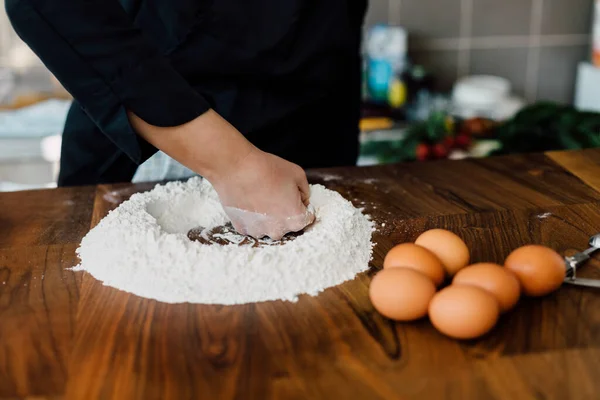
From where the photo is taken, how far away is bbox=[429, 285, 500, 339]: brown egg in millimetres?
584

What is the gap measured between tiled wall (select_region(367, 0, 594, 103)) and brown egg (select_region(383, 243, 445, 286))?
175cm

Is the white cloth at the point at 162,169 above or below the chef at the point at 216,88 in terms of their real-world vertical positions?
below

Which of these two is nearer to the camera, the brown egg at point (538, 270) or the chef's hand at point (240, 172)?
the brown egg at point (538, 270)

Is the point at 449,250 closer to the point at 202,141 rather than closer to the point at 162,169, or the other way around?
the point at 202,141

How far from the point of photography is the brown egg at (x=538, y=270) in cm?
66

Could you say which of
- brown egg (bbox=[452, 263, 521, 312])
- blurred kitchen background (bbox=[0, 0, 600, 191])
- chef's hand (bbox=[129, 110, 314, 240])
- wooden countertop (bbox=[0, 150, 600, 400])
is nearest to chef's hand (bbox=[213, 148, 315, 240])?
chef's hand (bbox=[129, 110, 314, 240])

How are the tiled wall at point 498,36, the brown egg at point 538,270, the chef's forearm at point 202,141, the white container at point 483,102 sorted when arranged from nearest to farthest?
the brown egg at point 538,270
the chef's forearm at point 202,141
the white container at point 483,102
the tiled wall at point 498,36

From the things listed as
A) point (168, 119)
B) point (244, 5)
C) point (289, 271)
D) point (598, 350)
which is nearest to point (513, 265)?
point (598, 350)

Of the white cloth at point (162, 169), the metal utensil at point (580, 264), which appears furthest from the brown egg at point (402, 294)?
the white cloth at point (162, 169)

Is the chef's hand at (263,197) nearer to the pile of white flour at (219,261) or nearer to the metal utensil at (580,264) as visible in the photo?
the pile of white flour at (219,261)

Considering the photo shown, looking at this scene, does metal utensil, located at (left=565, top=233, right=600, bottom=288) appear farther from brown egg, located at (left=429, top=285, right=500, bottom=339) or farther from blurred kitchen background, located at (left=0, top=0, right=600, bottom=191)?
blurred kitchen background, located at (left=0, top=0, right=600, bottom=191)

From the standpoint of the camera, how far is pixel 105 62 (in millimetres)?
723

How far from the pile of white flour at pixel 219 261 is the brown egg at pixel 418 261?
0.06 metres

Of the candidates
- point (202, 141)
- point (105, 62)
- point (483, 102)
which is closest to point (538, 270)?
point (202, 141)
